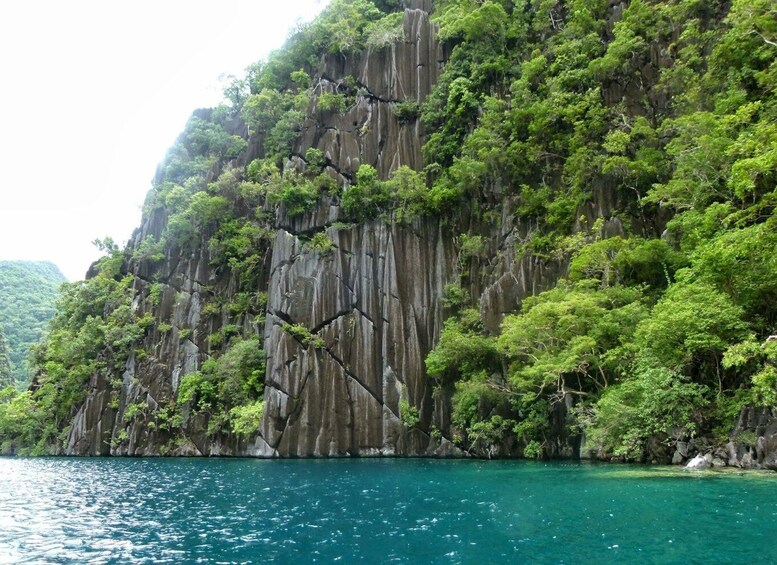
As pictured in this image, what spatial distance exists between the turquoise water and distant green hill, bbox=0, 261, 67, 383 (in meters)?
67.8

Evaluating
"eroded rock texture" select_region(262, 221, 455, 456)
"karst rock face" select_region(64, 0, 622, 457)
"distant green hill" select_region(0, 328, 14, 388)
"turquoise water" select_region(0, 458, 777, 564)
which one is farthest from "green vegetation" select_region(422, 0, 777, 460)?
"distant green hill" select_region(0, 328, 14, 388)

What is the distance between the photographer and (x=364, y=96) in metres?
43.4

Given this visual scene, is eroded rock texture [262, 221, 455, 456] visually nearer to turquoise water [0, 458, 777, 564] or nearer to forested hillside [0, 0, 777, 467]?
forested hillside [0, 0, 777, 467]

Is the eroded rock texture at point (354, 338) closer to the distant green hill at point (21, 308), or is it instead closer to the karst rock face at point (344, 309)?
the karst rock face at point (344, 309)

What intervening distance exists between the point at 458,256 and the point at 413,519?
25.5 metres

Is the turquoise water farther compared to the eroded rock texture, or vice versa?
the eroded rock texture

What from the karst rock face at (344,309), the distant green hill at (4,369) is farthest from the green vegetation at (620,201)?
the distant green hill at (4,369)

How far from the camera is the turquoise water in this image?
33.6 feet

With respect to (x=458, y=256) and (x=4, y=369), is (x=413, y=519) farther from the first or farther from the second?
(x=4, y=369)

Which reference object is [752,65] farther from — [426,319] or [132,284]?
[132,284]

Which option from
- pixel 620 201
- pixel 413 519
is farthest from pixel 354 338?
pixel 413 519

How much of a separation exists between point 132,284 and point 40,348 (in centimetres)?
1377

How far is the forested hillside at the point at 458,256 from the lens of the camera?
825 inches

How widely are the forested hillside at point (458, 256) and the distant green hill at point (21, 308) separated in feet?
114
